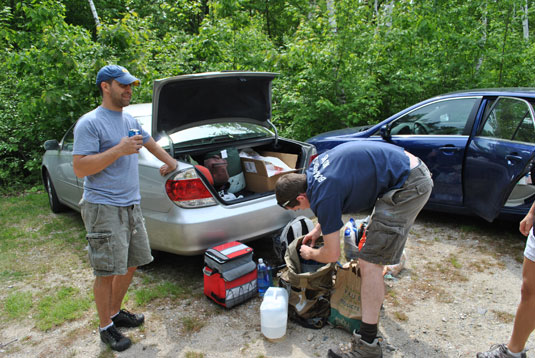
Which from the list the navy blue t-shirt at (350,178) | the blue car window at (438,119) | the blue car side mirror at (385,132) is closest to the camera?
the navy blue t-shirt at (350,178)

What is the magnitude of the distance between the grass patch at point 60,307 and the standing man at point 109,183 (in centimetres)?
57

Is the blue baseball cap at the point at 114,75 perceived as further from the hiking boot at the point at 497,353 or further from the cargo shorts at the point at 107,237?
the hiking boot at the point at 497,353

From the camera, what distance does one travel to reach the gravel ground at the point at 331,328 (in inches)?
102

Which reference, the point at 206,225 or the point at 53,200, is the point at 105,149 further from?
the point at 53,200

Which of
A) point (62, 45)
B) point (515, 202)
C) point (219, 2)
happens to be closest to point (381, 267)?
point (515, 202)

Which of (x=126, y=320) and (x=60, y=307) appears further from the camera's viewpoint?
(x=60, y=307)

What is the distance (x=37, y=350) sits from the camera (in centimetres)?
266

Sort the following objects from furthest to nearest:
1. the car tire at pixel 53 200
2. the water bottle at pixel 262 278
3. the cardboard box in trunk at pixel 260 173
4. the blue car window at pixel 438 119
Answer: the car tire at pixel 53 200 < the blue car window at pixel 438 119 < the cardboard box in trunk at pixel 260 173 < the water bottle at pixel 262 278

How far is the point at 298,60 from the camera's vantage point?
263 inches

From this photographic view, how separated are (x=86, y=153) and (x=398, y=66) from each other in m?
6.58

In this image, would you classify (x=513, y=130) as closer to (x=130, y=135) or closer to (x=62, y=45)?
(x=130, y=135)

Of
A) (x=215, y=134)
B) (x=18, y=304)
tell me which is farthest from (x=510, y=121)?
(x=18, y=304)

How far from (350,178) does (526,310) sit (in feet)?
3.97

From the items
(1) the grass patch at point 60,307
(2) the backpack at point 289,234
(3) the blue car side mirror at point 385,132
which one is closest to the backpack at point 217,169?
(2) the backpack at point 289,234
